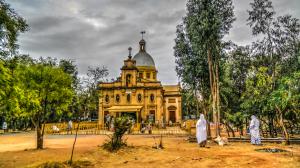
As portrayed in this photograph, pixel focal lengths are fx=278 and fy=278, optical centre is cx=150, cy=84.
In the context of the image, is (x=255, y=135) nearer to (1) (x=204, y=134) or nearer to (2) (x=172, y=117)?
(1) (x=204, y=134)

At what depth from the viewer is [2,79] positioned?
7383 mm

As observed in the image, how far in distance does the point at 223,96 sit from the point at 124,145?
400 inches

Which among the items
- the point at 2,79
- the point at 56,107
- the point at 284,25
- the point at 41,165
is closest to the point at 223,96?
the point at 284,25

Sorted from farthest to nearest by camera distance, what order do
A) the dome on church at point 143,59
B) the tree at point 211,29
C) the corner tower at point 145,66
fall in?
the dome on church at point 143,59, the corner tower at point 145,66, the tree at point 211,29

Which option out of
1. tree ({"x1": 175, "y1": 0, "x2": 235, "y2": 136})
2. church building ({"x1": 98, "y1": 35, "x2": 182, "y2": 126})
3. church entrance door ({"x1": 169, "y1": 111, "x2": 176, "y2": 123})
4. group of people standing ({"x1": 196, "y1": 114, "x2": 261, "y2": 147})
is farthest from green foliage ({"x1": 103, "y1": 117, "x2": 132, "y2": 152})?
church entrance door ({"x1": 169, "y1": 111, "x2": 176, "y2": 123})

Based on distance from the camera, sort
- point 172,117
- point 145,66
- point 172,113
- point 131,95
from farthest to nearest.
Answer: point 145,66, point 172,113, point 172,117, point 131,95

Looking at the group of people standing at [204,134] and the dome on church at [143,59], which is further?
the dome on church at [143,59]

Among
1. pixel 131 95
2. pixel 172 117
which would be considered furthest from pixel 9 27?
pixel 172 117

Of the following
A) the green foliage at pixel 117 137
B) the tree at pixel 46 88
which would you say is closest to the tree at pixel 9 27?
the tree at pixel 46 88

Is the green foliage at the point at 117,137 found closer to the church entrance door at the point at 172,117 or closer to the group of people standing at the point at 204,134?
the group of people standing at the point at 204,134

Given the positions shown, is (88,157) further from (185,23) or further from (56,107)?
(185,23)

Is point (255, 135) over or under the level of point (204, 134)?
under

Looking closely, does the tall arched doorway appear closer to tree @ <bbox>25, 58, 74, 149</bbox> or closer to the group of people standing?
the group of people standing

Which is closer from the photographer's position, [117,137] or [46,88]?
[46,88]
